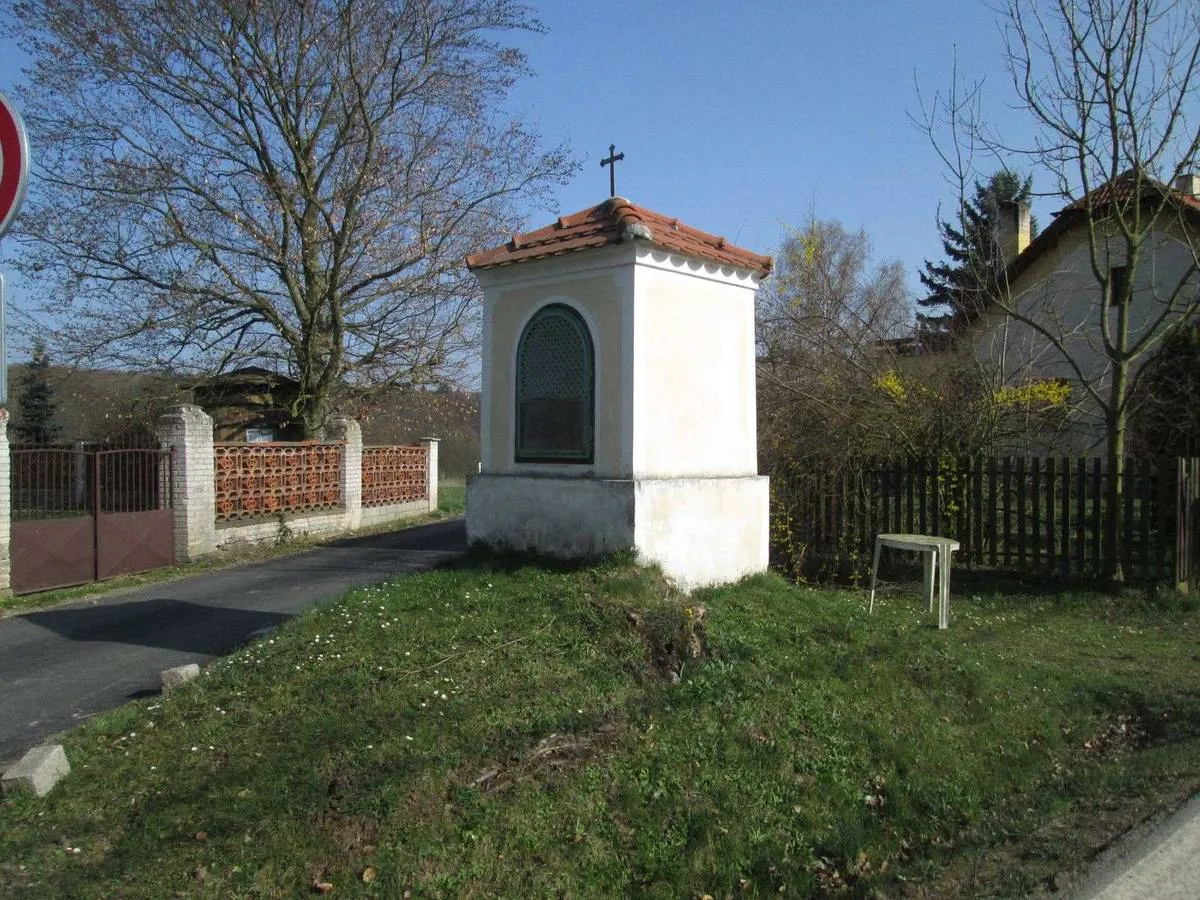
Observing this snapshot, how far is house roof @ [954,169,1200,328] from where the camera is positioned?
11648 millimetres

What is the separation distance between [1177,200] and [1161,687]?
30.4ft

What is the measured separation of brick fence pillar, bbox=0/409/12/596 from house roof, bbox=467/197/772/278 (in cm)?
689

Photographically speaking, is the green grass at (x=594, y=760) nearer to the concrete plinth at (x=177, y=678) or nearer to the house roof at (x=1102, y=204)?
the concrete plinth at (x=177, y=678)

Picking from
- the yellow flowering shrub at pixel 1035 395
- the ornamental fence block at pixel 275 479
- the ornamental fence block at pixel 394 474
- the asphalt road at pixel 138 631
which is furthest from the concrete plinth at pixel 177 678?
the ornamental fence block at pixel 394 474

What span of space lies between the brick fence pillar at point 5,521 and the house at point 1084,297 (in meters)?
13.3

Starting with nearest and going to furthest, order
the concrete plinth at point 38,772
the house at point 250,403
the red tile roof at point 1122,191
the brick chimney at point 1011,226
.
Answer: the concrete plinth at point 38,772 → the red tile roof at point 1122,191 → the house at point 250,403 → the brick chimney at point 1011,226

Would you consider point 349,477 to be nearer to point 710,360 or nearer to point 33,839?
point 710,360

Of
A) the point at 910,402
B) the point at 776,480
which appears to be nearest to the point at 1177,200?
the point at 910,402

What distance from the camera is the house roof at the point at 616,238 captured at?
7.17 meters

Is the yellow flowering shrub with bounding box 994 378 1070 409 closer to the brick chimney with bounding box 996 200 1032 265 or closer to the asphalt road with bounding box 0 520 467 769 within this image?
the asphalt road with bounding box 0 520 467 769

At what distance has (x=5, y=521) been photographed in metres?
10.9

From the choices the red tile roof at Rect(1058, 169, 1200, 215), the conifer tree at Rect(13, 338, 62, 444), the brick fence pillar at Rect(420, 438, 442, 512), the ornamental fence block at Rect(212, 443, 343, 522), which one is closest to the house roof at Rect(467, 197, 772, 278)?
the red tile roof at Rect(1058, 169, 1200, 215)

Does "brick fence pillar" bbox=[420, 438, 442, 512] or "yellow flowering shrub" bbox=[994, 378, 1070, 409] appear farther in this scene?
"brick fence pillar" bbox=[420, 438, 442, 512]

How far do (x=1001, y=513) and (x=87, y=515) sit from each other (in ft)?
41.8
